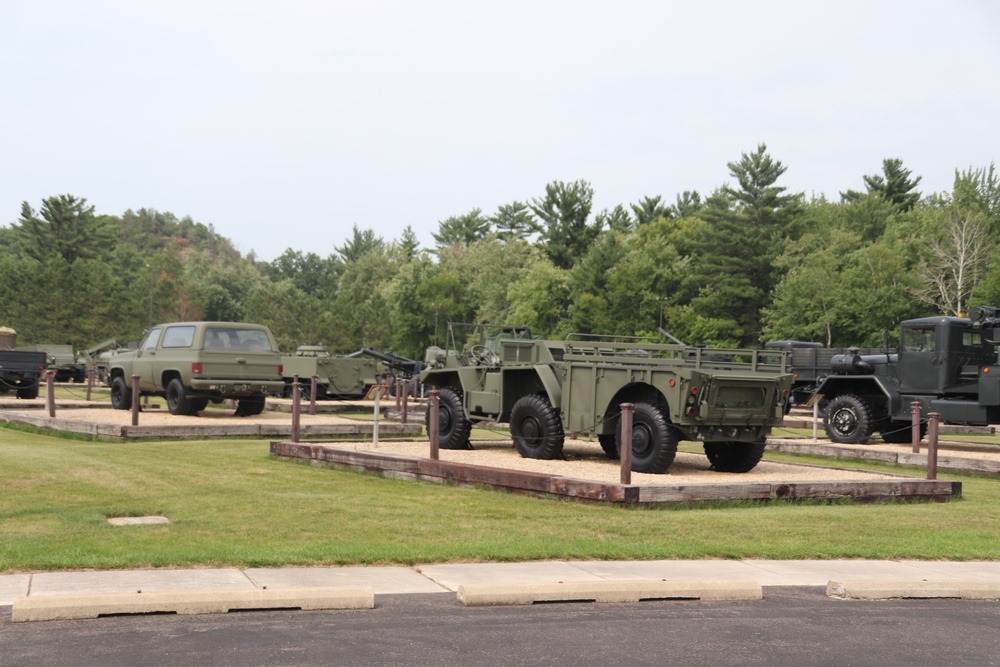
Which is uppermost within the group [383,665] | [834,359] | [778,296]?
[778,296]

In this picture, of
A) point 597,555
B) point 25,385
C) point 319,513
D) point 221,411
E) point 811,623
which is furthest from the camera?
point 25,385

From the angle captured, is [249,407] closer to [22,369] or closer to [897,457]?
[22,369]

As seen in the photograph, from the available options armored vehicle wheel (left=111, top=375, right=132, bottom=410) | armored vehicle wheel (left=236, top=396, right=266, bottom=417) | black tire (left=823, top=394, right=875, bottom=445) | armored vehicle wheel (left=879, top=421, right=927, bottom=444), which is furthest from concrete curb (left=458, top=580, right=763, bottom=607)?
armored vehicle wheel (left=111, top=375, right=132, bottom=410)

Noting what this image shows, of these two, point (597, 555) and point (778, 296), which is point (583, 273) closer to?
point (778, 296)

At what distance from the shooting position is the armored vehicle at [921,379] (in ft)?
76.0

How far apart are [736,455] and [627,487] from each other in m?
4.47

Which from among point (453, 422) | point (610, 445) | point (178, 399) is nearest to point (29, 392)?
point (178, 399)

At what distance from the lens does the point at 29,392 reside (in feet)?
112

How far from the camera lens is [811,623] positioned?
24.6ft

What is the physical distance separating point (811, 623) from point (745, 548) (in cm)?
276

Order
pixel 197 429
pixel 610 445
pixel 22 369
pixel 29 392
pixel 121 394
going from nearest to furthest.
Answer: pixel 610 445 < pixel 197 429 < pixel 121 394 < pixel 22 369 < pixel 29 392

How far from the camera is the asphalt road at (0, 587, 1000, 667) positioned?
6.34m

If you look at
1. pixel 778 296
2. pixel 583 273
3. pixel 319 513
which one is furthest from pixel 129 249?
pixel 319 513

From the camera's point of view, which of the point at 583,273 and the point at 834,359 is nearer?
the point at 834,359
